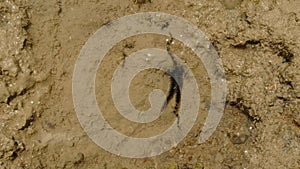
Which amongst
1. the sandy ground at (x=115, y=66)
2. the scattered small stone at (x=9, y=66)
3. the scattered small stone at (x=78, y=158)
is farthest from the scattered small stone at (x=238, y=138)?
the scattered small stone at (x=9, y=66)

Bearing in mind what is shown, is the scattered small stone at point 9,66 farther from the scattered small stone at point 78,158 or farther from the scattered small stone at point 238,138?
the scattered small stone at point 238,138

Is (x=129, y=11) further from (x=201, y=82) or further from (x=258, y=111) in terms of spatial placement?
(x=258, y=111)

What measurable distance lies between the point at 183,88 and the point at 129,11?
0.50m

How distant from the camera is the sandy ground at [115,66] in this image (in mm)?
2326

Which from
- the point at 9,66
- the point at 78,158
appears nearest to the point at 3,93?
the point at 9,66

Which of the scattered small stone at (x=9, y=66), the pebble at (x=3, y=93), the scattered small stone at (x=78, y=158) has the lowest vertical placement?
the scattered small stone at (x=78, y=158)

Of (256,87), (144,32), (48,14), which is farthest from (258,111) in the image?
(48,14)

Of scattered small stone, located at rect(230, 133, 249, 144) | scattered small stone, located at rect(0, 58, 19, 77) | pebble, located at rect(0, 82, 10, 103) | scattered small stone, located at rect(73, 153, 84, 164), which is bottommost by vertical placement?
scattered small stone, located at rect(230, 133, 249, 144)

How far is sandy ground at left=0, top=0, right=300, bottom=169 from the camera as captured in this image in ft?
7.63

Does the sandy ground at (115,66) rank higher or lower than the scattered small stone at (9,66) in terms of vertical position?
lower

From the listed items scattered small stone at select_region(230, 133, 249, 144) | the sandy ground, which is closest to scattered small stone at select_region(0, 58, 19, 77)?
the sandy ground

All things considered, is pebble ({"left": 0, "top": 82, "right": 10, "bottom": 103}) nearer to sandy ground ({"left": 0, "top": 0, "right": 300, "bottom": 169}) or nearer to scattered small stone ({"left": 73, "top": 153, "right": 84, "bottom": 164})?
sandy ground ({"left": 0, "top": 0, "right": 300, "bottom": 169})

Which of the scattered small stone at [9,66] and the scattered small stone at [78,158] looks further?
the scattered small stone at [78,158]

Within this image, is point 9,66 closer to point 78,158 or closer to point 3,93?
point 3,93
